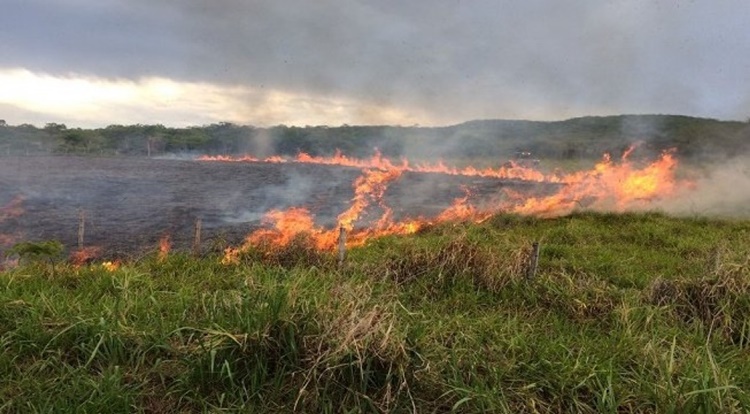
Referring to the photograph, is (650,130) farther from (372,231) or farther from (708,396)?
(708,396)

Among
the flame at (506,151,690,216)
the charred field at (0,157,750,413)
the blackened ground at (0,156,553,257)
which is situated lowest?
the blackened ground at (0,156,553,257)

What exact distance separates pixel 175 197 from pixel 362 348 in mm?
32070

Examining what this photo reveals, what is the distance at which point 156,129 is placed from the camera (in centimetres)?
10869

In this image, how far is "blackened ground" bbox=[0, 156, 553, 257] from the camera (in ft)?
74.0

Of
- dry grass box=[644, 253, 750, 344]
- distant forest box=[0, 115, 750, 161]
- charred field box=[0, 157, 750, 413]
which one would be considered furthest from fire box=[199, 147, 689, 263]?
distant forest box=[0, 115, 750, 161]

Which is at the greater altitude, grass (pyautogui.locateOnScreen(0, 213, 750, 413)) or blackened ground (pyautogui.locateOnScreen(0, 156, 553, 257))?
grass (pyautogui.locateOnScreen(0, 213, 750, 413))

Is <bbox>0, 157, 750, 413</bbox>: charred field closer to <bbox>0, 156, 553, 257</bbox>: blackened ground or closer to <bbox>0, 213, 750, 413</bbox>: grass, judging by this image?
<bbox>0, 213, 750, 413</bbox>: grass

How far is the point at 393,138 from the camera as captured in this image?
317 ft

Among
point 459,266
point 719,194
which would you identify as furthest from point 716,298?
point 719,194

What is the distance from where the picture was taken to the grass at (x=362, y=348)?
5.08m

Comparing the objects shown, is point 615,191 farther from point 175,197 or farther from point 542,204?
point 175,197

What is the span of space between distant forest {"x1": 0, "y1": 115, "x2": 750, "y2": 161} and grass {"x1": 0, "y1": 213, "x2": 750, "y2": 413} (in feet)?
214

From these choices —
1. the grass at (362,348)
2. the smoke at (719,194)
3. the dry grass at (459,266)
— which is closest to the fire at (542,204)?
the smoke at (719,194)

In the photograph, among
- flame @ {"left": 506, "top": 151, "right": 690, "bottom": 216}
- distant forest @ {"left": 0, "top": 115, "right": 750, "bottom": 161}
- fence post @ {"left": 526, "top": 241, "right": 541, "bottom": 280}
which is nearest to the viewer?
fence post @ {"left": 526, "top": 241, "right": 541, "bottom": 280}
